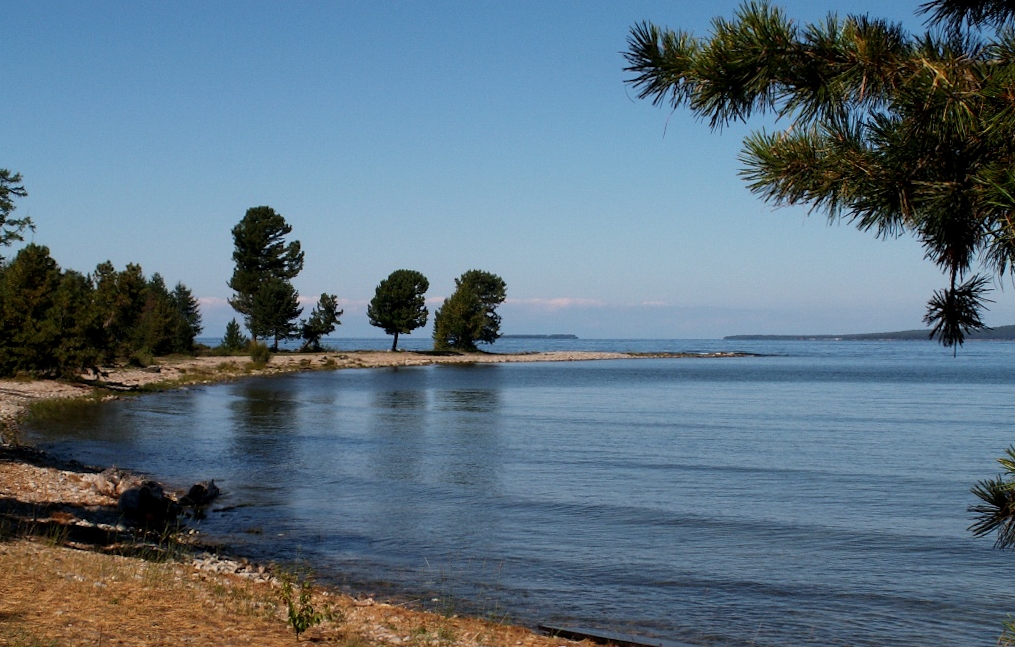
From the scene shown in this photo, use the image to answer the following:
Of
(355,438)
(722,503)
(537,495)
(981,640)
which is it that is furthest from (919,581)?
(355,438)

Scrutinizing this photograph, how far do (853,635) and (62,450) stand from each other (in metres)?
22.3

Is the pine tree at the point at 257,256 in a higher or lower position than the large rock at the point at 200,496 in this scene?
higher

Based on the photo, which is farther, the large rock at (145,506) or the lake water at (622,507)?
the large rock at (145,506)

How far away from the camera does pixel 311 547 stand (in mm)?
15039

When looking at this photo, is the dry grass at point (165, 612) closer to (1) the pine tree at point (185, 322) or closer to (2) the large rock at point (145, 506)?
(2) the large rock at point (145, 506)

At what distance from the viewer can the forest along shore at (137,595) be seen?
7750mm

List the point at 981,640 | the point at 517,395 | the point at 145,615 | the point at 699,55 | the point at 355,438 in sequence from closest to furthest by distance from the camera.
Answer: the point at 699,55 → the point at 145,615 → the point at 981,640 → the point at 355,438 → the point at 517,395

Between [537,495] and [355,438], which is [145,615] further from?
[355,438]

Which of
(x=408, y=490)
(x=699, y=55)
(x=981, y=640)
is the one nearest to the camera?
(x=699, y=55)

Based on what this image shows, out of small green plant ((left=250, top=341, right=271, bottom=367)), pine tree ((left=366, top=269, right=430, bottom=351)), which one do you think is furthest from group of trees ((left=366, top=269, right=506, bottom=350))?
small green plant ((left=250, top=341, right=271, bottom=367))

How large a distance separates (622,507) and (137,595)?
12063 millimetres

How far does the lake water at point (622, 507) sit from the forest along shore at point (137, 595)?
136 centimetres

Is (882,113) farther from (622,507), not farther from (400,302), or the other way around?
(400,302)

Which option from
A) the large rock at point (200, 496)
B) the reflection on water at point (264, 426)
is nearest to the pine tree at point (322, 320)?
the reflection on water at point (264, 426)
